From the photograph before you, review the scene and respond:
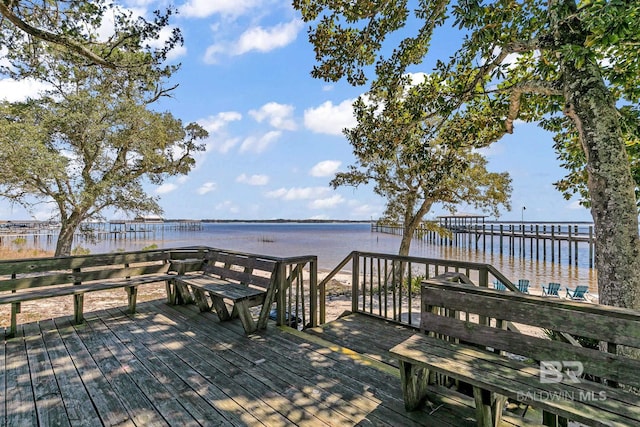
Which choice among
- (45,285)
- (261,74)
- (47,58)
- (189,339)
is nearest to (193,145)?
(47,58)

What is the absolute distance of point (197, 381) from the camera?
2.83m

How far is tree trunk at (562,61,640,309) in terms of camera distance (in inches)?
126

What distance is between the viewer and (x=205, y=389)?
270cm

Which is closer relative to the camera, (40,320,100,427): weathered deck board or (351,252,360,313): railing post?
(40,320,100,427): weathered deck board

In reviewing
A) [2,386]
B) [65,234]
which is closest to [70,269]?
[2,386]

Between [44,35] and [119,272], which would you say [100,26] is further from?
[119,272]

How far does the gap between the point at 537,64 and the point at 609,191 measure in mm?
2114

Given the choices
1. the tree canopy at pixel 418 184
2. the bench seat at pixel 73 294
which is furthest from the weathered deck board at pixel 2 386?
the tree canopy at pixel 418 184

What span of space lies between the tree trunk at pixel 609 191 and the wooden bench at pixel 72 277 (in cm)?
567

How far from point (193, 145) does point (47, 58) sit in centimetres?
546

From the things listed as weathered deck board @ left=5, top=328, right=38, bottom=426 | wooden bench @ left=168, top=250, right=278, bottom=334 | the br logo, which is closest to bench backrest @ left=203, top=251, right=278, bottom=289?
wooden bench @ left=168, top=250, right=278, bottom=334

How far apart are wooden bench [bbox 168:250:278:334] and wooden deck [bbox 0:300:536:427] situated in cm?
26

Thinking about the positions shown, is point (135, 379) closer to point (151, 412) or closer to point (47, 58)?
point (151, 412)

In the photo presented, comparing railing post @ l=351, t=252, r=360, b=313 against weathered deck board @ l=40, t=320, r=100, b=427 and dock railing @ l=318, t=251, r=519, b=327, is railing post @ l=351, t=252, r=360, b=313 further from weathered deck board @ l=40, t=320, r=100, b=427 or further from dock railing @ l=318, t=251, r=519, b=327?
weathered deck board @ l=40, t=320, r=100, b=427
